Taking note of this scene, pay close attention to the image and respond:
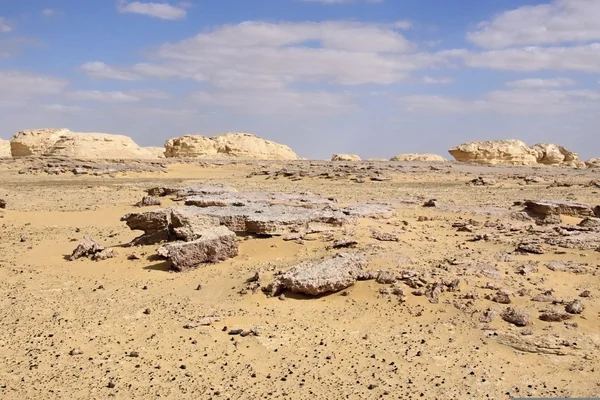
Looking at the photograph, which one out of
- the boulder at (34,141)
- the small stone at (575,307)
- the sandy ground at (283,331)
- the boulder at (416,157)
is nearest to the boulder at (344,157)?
the boulder at (416,157)

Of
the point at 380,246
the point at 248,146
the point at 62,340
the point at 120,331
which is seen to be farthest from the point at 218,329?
the point at 248,146

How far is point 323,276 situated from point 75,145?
33.2m

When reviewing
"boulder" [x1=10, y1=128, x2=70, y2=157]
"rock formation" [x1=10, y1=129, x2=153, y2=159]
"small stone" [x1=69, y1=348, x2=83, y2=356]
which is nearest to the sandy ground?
"small stone" [x1=69, y1=348, x2=83, y2=356]

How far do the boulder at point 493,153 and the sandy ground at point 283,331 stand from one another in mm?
34520

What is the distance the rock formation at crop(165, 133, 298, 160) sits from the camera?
44.7 m

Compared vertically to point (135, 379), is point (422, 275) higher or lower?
higher

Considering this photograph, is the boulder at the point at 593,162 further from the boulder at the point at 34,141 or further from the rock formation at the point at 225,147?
the boulder at the point at 34,141

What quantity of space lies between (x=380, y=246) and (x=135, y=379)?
147 inches

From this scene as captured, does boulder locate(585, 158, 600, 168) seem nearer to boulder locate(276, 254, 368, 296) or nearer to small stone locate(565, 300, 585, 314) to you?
small stone locate(565, 300, 585, 314)

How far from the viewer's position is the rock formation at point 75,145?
1378 inches

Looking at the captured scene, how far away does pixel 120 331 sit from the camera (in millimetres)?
4949

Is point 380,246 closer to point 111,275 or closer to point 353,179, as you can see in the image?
point 111,275

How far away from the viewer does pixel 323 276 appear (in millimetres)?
5594

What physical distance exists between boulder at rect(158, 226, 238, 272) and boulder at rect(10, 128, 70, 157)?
37084mm
